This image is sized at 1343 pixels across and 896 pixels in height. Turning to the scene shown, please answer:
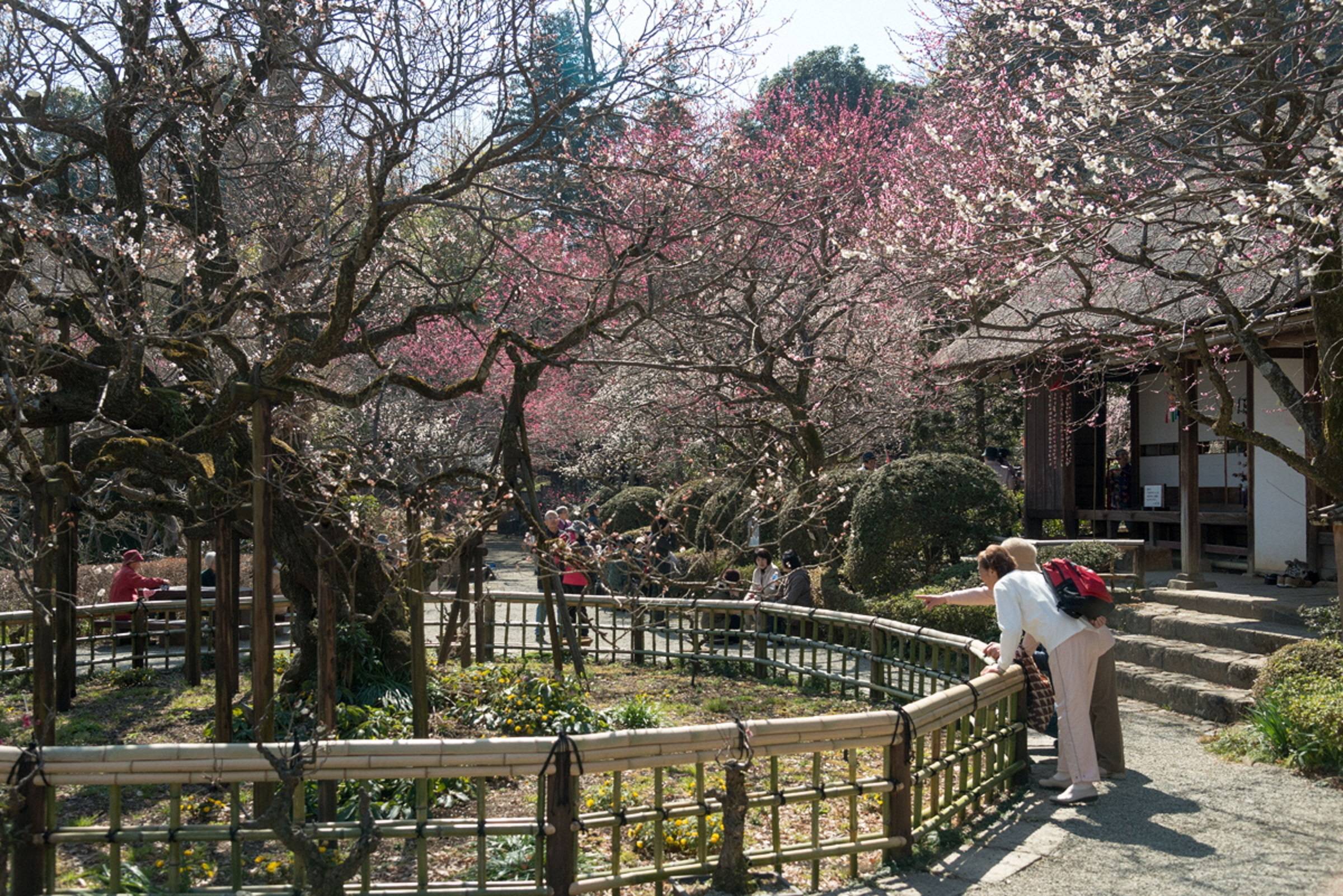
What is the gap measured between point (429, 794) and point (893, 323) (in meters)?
12.2

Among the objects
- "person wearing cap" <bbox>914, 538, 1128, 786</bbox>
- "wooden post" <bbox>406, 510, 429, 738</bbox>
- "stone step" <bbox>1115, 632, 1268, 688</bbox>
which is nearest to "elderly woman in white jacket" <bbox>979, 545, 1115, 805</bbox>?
"person wearing cap" <bbox>914, 538, 1128, 786</bbox>

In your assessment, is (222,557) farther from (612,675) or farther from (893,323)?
(893,323)

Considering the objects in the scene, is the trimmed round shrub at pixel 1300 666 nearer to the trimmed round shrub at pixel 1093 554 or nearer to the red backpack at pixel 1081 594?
the red backpack at pixel 1081 594

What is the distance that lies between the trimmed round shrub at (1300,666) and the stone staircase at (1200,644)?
478 millimetres

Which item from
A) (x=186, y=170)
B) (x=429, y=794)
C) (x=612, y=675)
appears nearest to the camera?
(x=429, y=794)

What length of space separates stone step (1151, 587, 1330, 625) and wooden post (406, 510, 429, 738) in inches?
310

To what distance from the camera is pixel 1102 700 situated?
6617 millimetres

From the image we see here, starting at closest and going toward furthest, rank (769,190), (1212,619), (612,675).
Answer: (1212,619) < (612,675) < (769,190)

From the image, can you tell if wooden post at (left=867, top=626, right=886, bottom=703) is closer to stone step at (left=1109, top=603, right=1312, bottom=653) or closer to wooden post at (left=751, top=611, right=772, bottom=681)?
wooden post at (left=751, top=611, right=772, bottom=681)

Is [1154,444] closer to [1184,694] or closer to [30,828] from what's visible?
[1184,694]

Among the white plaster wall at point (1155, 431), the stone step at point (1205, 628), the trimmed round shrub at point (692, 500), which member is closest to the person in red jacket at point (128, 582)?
the trimmed round shrub at point (692, 500)

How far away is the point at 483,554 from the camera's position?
9.95m

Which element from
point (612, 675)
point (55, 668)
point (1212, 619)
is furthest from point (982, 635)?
point (55, 668)

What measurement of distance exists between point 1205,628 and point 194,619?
9520 mm
